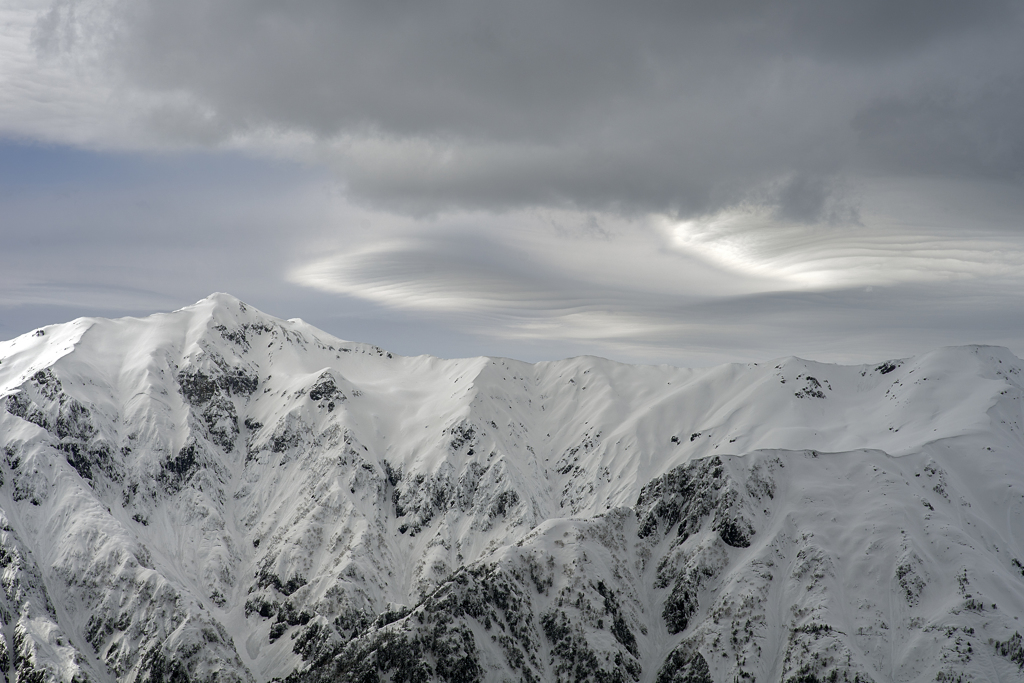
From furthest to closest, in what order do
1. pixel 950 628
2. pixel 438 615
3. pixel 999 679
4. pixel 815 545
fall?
pixel 815 545 < pixel 438 615 < pixel 950 628 < pixel 999 679

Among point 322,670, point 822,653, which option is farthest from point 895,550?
point 322,670

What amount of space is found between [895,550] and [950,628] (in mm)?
24814

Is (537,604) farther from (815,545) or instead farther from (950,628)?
(950,628)

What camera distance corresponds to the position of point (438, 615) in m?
187

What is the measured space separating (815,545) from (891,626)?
26.7 m

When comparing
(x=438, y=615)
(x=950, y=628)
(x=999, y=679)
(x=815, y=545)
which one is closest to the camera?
(x=999, y=679)

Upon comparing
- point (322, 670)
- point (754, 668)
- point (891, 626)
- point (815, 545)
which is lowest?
point (322, 670)

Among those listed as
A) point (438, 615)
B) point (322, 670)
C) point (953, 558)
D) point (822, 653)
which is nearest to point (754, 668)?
point (822, 653)

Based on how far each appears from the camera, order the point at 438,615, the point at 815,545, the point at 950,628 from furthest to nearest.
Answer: the point at 815,545, the point at 438,615, the point at 950,628

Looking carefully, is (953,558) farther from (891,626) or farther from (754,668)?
(754,668)

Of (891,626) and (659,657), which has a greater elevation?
(891,626)

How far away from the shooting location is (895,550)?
192625 mm

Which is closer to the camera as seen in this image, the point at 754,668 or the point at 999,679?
the point at 999,679

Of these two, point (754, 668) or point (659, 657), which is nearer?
point (754, 668)
